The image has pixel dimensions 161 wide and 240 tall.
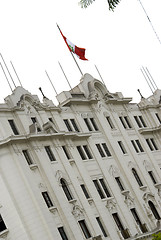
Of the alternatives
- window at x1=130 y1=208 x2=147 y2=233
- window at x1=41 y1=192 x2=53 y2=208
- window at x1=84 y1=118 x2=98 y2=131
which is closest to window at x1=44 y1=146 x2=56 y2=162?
window at x1=41 y1=192 x2=53 y2=208

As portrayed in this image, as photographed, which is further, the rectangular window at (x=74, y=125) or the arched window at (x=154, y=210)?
the arched window at (x=154, y=210)

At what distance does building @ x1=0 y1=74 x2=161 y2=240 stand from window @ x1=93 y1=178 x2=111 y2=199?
0.09 metres

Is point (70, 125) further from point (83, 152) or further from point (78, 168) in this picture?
point (78, 168)

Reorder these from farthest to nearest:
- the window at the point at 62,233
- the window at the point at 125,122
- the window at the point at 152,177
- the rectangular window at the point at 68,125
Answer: the window at the point at 125,122 < the window at the point at 152,177 < the rectangular window at the point at 68,125 < the window at the point at 62,233

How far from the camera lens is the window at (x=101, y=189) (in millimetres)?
47031

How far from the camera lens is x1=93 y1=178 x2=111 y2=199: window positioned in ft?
154

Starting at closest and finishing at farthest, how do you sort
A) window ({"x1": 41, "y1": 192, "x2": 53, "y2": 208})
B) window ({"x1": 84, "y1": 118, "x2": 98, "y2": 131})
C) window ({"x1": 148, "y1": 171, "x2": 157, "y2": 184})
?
window ({"x1": 41, "y1": 192, "x2": 53, "y2": 208}), window ({"x1": 84, "y1": 118, "x2": 98, "y2": 131}), window ({"x1": 148, "y1": 171, "x2": 157, "y2": 184})

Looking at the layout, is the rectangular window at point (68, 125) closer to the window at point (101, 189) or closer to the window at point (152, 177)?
the window at point (101, 189)

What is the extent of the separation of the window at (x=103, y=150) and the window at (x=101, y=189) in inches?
134

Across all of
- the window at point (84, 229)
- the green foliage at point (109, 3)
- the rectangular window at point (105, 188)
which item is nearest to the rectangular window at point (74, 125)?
the rectangular window at point (105, 188)

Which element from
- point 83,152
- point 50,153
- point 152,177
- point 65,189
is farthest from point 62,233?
point 152,177

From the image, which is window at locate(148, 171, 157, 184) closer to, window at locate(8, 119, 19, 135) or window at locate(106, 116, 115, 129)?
window at locate(106, 116, 115, 129)

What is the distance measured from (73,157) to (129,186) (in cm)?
798

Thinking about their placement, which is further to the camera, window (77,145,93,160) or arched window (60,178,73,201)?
window (77,145,93,160)
